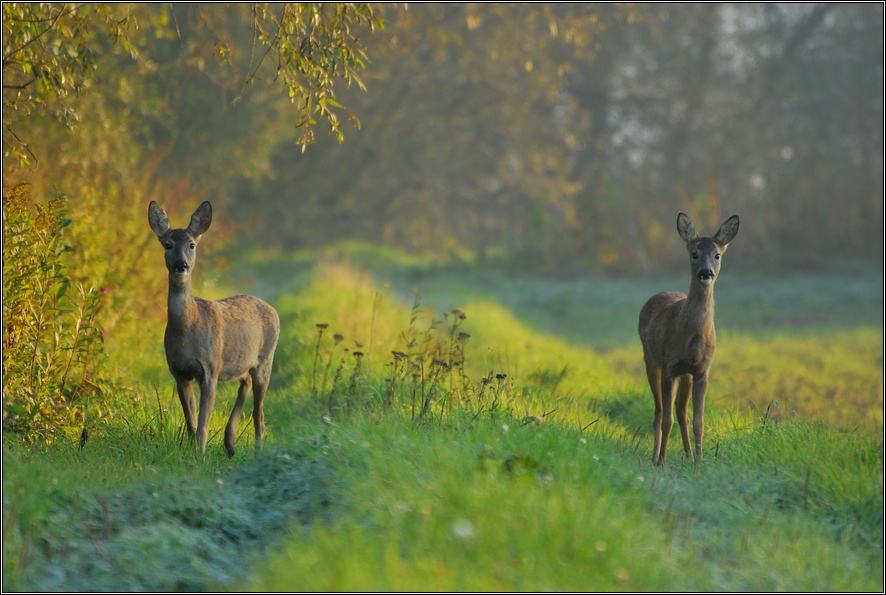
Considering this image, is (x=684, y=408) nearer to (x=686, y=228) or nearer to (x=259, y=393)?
(x=686, y=228)

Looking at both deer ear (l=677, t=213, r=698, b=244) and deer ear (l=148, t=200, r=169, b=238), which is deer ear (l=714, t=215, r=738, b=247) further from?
deer ear (l=148, t=200, r=169, b=238)

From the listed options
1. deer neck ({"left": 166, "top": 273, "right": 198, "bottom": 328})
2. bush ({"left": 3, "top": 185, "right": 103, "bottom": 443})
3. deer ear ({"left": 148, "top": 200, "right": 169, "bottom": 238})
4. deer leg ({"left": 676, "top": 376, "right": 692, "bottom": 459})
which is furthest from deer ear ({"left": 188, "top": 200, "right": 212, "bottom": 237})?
deer leg ({"left": 676, "top": 376, "right": 692, "bottom": 459})

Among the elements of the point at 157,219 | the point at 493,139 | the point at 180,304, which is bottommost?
the point at 180,304

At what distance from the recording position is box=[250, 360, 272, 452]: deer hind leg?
7645 millimetres

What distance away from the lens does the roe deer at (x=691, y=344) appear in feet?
23.7

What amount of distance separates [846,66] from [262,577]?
34.8 m

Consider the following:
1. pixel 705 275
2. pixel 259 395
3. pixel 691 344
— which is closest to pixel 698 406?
pixel 691 344

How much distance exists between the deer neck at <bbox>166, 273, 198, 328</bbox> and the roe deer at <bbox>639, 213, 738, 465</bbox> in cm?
355

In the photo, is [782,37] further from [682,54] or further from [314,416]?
[314,416]

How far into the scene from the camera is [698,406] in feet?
23.8

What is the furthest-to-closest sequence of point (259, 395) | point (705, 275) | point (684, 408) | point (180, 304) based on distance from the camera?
point (259, 395) < point (684, 408) < point (705, 275) < point (180, 304)

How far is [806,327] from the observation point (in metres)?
18.2

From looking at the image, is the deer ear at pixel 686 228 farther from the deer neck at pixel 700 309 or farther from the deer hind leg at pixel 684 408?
the deer hind leg at pixel 684 408

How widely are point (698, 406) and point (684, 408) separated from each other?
0.68 feet
